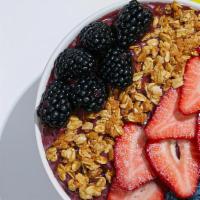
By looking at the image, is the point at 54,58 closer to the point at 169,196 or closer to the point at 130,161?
the point at 130,161

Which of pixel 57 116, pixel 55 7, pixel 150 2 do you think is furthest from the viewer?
pixel 55 7

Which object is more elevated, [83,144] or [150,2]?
[150,2]

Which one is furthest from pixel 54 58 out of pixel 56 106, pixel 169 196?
pixel 169 196

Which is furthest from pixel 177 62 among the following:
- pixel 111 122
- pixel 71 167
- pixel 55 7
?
pixel 55 7

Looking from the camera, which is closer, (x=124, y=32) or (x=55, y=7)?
(x=124, y=32)

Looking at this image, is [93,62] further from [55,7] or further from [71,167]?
[55,7]

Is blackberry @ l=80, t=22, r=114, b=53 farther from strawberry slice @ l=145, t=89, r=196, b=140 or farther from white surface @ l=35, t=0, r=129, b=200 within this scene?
strawberry slice @ l=145, t=89, r=196, b=140

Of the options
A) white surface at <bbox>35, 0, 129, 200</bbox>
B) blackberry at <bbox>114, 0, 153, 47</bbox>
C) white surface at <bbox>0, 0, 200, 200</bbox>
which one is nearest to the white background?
white surface at <bbox>0, 0, 200, 200</bbox>
